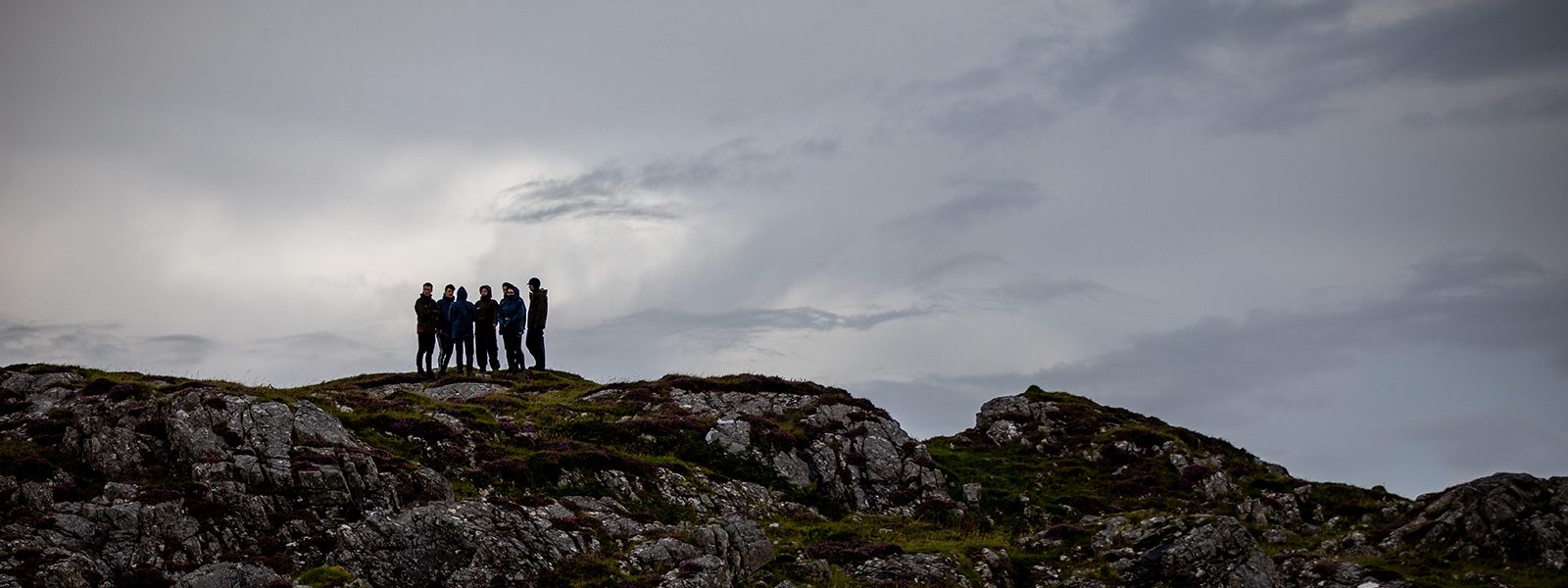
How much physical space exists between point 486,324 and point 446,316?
209cm

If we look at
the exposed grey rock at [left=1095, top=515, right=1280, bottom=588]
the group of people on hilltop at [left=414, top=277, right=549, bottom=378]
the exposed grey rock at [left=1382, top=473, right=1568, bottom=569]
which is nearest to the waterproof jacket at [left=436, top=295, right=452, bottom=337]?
the group of people on hilltop at [left=414, top=277, right=549, bottom=378]

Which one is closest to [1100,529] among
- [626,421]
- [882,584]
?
[882,584]

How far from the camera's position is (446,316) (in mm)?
61094

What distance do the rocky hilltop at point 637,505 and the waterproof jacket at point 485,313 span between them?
28.9 ft

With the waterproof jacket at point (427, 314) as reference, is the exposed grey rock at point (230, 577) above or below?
below

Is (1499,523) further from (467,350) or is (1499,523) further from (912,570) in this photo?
(467,350)

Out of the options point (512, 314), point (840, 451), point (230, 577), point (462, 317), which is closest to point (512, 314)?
point (512, 314)

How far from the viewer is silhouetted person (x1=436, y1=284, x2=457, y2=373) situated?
60.7 m

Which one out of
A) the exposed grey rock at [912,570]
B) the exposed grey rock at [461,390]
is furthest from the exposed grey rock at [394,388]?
the exposed grey rock at [912,570]

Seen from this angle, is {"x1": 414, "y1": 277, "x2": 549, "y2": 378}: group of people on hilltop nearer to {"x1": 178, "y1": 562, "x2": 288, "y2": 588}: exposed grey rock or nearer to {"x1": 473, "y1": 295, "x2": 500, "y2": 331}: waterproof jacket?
{"x1": 473, "y1": 295, "x2": 500, "y2": 331}: waterproof jacket

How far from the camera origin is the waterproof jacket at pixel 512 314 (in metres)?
62.0

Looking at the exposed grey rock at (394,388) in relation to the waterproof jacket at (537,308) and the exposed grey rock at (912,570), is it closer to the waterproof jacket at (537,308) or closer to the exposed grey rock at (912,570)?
the waterproof jacket at (537,308)

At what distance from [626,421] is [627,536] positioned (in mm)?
11516

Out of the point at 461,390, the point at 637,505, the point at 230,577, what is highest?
the point at 461,390
